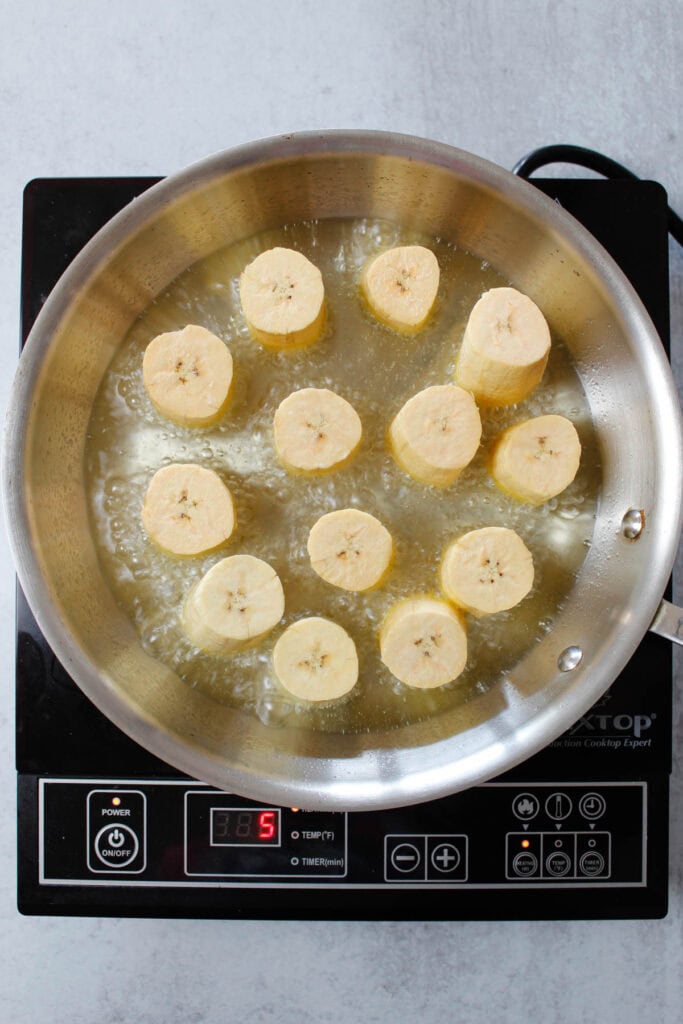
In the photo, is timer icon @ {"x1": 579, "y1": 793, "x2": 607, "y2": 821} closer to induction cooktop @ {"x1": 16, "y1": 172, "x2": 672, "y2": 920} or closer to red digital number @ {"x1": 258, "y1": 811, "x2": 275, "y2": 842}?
induction cooktop @ {"x1": 16, "y1": 172, "x2": 672, "y2": 920}

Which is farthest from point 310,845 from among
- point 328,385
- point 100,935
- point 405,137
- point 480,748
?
point 405,137

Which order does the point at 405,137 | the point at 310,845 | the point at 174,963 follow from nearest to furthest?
1. the point at 405,137
2. the point at 310,845
3. the point at 174,963

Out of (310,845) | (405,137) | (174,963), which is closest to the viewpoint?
(405,137)

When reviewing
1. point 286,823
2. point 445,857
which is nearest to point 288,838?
point 286,823

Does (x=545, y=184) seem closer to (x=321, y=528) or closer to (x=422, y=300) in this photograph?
(x=422, y=300)

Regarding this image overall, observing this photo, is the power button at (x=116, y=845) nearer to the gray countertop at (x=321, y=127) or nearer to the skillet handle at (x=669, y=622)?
the gray countertop at (x=321, y=127)
